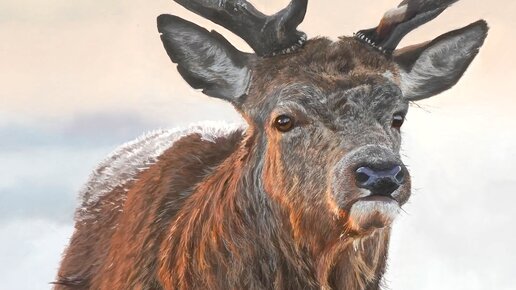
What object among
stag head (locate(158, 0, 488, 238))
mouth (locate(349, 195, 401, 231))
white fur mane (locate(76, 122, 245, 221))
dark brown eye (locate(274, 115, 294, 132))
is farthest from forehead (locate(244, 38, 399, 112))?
white fur mane (locate(76, 122, 245, 221))

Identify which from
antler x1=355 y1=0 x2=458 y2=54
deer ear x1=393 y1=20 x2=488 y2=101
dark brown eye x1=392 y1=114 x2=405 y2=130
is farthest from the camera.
A: deer ear x1=393 y1=20 x2=488 y2=101

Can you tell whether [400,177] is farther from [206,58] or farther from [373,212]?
[206,58]

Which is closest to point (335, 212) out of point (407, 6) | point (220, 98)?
point (220, 98)

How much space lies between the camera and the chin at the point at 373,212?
5.11 meters

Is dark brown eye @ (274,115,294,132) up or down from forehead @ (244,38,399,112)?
down

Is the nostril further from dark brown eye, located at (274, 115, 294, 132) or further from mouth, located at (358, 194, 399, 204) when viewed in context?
dark brown eye, located at (274, 115, 294, 132)

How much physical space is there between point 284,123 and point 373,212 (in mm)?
855

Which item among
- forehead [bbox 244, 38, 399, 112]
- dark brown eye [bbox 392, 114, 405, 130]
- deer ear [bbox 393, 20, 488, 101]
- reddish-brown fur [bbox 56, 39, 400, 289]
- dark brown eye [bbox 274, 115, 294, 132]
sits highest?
deer ear [bbox 393, 20, 488, 101]

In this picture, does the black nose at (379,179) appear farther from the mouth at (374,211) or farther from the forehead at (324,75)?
the forehead at (324,75)

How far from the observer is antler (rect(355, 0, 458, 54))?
6.09 metres

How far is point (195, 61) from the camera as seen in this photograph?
19.7ft

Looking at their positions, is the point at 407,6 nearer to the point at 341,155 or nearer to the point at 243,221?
the point at 341,155

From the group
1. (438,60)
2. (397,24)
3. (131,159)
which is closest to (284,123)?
(397,24)

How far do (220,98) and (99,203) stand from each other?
1.81m
